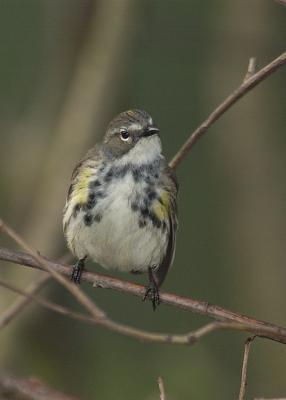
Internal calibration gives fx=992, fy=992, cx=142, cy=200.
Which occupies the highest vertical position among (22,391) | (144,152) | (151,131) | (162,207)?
(22,391)

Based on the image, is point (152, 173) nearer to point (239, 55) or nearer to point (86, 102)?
point (86, 102)

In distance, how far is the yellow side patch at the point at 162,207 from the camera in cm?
525

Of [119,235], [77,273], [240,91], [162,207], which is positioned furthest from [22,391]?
[162,207]

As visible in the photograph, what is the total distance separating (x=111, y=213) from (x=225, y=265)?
12.7 feet

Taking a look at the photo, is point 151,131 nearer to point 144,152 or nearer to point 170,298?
point 144,152

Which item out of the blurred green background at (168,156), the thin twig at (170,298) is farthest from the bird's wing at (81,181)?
the blurred green background at (168,156)

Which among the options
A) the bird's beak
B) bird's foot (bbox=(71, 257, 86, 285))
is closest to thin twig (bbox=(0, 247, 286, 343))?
bird's foot (bbox=(71, 257, 86, 285))


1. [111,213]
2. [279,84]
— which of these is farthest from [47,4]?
[111,213]

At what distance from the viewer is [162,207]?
209 inches

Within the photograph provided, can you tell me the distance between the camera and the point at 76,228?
17.4 ft

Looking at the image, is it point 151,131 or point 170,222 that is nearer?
point 151,131

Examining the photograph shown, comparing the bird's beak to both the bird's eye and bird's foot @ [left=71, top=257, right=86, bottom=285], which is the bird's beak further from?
bird's foot @ [left=71, top=257, right=86, bottom=285]

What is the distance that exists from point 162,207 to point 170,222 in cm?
17

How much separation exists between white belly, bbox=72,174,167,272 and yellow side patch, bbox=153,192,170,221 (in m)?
0.07
